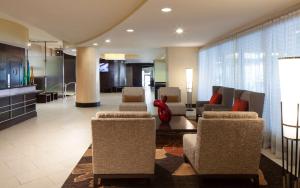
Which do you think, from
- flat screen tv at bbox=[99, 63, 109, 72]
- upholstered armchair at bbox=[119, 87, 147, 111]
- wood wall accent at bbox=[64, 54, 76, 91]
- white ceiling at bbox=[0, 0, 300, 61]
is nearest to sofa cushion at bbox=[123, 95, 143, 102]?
upholstered armchair at bbox=[119, 87, 147, 111]

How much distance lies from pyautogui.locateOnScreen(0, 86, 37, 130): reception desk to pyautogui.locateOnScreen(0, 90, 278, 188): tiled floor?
237 mm

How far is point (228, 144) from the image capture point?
11.8ft

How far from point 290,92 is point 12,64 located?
27.0 ft

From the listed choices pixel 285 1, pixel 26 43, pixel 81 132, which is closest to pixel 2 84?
pixel 26 43

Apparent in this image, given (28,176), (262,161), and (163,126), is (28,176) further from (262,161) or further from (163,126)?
(262,161)

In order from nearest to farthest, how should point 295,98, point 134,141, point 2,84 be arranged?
point 295,98, point 134,141, point 2,84

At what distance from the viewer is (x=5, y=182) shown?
153 inches

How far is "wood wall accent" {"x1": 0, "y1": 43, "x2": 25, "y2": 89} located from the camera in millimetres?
8230

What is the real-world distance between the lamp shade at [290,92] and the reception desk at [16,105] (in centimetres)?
686

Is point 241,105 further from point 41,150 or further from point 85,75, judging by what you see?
point 85,75

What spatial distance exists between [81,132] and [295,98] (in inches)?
215

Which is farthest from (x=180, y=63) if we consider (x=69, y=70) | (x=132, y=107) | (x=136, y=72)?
(x=136, y=72)

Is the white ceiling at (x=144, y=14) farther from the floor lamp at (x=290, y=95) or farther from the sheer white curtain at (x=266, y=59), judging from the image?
the floor lamp at (x=290, y=95)

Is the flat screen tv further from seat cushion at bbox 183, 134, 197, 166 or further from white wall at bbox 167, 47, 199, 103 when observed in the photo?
seat cushion at bbox 183, 134, 197, 166
